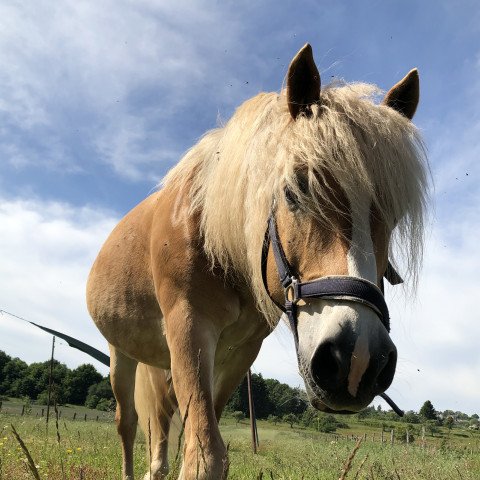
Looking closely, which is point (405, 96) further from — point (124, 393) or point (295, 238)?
point (124, 393)

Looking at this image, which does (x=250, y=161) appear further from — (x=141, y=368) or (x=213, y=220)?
(x=141, y=368)

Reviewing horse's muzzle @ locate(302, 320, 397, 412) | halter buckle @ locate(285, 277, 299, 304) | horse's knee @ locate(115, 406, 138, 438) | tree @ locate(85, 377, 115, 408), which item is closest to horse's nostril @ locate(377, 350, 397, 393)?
horse's muzzle @ locate(302, 320, 397, 412)

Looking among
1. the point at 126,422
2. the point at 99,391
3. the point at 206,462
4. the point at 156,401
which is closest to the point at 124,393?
the point at 126,422

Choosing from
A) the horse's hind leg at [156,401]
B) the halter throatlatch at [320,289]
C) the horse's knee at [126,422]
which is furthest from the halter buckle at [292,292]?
the horse's knee at [126,422]

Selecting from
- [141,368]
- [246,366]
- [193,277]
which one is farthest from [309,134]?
[141,368]

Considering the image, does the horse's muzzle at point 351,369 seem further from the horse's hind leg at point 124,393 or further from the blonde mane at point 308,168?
the horse's hind leg at point 124,393

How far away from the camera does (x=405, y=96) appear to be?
2.67 metres

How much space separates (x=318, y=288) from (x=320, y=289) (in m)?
0.01

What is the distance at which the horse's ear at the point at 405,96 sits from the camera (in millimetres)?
2637

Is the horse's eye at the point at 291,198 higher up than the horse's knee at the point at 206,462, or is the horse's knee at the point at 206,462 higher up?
the horse's eye at the point at 291,198

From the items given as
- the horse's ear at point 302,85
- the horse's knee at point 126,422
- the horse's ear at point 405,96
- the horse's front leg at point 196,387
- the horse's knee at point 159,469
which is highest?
the horse's ear at point 405,96

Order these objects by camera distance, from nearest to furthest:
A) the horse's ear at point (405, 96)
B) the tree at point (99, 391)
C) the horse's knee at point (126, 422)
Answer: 1. the horse's ear at point (405, 96)
2. the horse's knee at point (126, 422)
3. the tree at point (99, 391)

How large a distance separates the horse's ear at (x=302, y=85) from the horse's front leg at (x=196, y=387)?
121cm

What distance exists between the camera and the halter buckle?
6.22 feet
